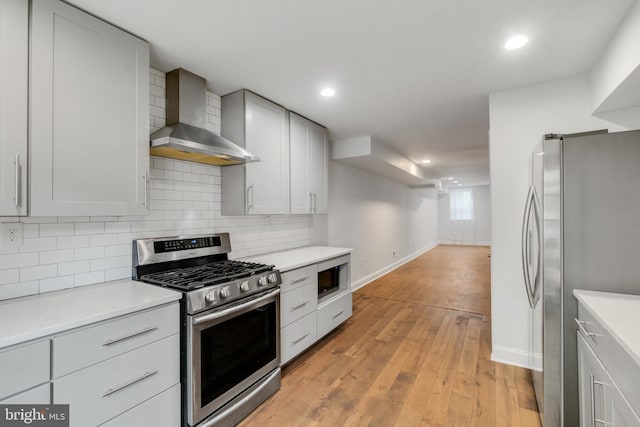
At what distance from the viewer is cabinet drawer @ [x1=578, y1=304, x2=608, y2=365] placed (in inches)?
50.7

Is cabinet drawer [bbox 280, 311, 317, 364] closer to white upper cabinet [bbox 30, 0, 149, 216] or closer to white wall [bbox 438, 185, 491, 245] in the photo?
white upper cabinet [bbox 30, 0, 149, 216]

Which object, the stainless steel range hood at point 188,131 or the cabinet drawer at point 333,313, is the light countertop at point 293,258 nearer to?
the cabinet drawer at point 333,313

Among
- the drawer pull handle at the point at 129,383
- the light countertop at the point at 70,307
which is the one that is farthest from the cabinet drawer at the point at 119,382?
the light countertop at the point at 70,307

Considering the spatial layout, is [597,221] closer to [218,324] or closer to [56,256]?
[218,324]

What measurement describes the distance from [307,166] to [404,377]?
2311mm

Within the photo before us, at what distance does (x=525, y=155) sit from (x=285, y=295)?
242 centimetres

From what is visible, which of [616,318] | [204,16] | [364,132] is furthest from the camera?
[364,132]

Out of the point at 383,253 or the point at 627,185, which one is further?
the point at 383,253

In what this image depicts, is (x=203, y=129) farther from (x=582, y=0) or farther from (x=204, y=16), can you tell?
(x=582, y=0)

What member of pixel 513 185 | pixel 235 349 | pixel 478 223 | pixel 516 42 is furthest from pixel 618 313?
pixel 478 223

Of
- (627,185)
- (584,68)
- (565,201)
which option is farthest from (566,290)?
(584,68)

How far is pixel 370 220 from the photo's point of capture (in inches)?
226

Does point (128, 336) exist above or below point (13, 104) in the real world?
below

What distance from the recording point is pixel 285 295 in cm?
248
